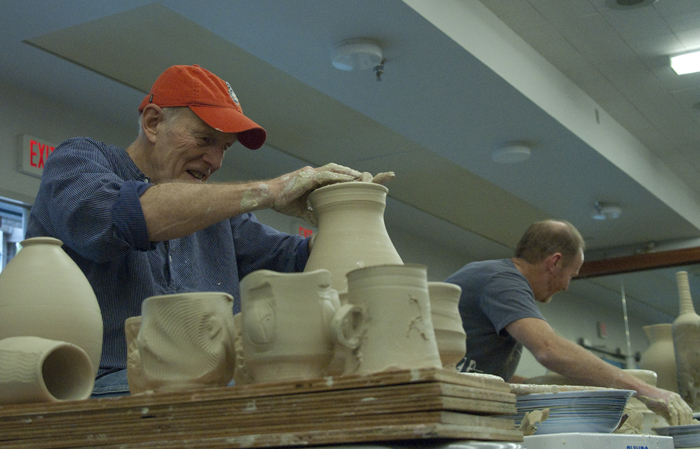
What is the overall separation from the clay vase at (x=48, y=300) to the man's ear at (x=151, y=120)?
1.77 feet

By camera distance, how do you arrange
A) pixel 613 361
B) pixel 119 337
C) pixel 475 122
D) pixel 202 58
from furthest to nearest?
pixel 613 361 < pixel 475 122 < pixel 202 58 < pixel 119 337

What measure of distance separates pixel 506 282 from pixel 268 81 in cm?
202

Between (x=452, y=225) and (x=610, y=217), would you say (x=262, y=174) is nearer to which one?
(x=452, y=225)

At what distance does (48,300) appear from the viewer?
121cm

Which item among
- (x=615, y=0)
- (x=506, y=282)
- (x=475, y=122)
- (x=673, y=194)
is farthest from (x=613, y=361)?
(x=506, y=282)

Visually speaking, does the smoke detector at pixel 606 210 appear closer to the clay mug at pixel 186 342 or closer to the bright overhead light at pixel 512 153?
the bright overhead light at pixel 512 153

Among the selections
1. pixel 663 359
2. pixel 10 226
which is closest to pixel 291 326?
pixel 663 359

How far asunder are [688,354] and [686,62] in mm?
2126

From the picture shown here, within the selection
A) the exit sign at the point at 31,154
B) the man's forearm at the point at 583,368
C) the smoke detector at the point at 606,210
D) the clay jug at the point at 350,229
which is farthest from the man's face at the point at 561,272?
the smoke detector at the point at 606,210

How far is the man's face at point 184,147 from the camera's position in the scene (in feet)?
5.71

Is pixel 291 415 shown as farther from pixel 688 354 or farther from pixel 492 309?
pixel 688 354

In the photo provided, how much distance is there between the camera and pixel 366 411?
85cm

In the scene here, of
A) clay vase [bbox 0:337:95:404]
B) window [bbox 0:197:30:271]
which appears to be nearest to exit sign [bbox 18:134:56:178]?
window [bbox 0:197:30:271]

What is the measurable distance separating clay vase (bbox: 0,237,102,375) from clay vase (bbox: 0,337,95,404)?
0.05 meters
